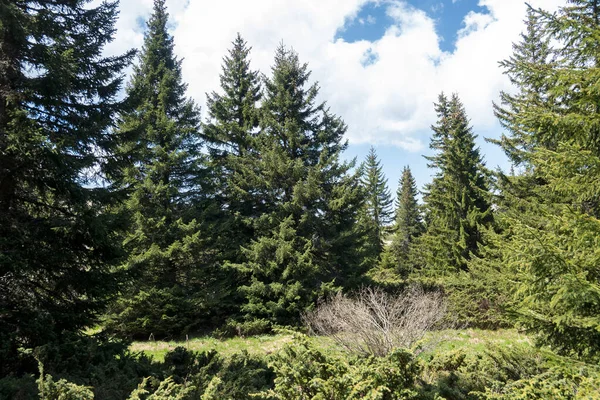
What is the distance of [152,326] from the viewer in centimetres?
1163

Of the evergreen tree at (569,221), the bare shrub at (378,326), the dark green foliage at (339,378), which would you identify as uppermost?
the evergreen tree at (569,221)

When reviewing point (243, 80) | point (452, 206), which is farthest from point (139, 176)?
point (452, 206)

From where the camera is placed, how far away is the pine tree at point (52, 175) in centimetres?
523

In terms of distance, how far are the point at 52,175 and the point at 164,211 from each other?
684 cm

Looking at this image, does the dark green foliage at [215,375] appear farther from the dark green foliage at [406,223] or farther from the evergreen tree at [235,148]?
the dark green foliage at [406,223]

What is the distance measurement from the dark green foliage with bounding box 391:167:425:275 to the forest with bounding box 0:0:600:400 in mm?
10091

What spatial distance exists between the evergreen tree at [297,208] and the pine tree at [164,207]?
2324mm

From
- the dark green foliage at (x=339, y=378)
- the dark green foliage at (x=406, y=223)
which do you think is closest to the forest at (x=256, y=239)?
the dark green foliage at (x=339, y=378)

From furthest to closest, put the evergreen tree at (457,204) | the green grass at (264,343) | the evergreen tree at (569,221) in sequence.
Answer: the evergreen tree at (457,204) < the green grass at (264,343) < the evergreen tree at (569,221)

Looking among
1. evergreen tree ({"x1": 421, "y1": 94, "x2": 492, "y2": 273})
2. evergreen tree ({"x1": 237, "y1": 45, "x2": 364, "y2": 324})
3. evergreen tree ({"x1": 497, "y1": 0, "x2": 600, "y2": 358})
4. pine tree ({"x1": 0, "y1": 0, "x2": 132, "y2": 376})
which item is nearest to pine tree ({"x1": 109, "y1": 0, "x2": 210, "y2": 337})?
evergreen tree ({"x1": 237, "y1": 45, "x2": 364, "y2": 324})

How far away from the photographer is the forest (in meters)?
4.18

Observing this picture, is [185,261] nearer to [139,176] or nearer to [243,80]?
[139,176]

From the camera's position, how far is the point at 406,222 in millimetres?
31641

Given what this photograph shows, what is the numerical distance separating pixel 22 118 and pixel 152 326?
8762 mm
